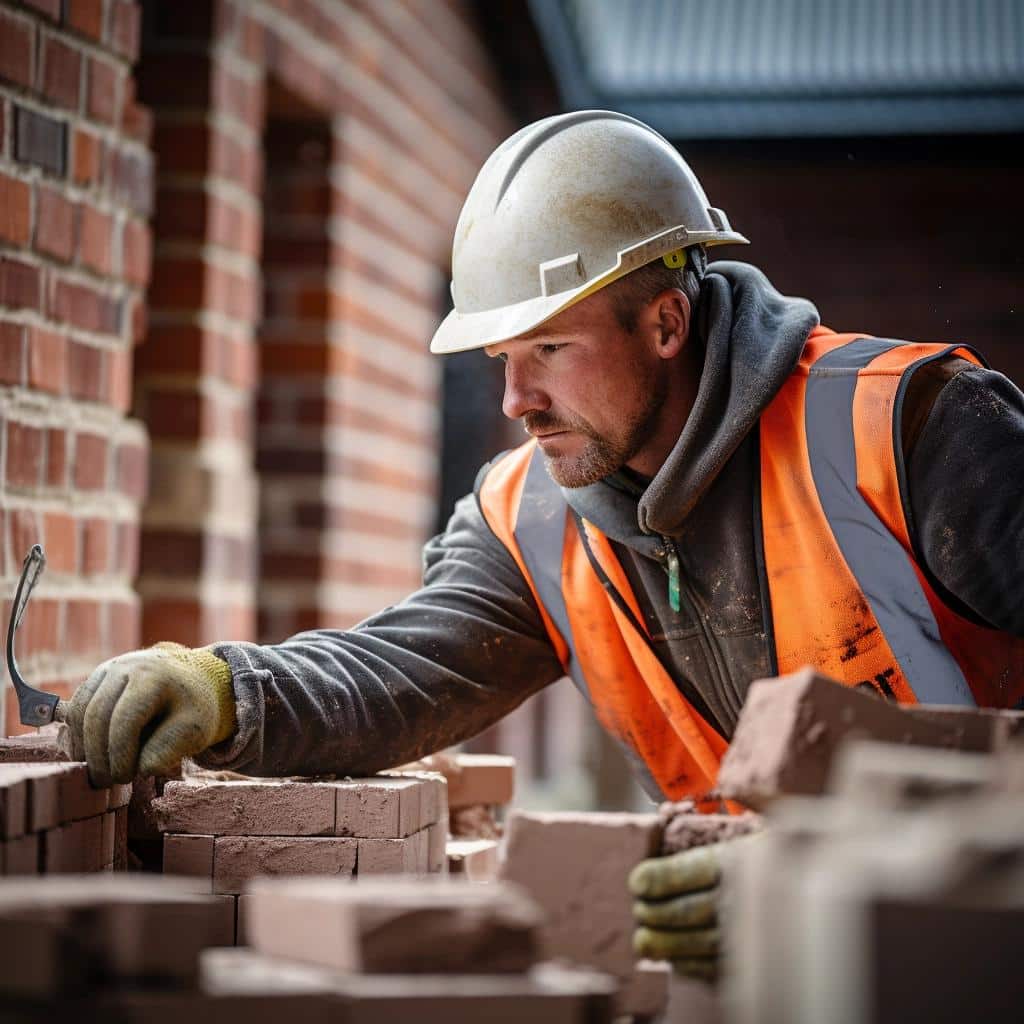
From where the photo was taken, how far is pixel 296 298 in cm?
555

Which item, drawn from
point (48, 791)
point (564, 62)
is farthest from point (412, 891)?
point (564, 62)

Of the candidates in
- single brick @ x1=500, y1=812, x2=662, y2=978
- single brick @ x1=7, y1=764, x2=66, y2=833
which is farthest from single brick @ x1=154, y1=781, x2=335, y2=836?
single brick @ x1=500, y1=812, x2=662, y2=978

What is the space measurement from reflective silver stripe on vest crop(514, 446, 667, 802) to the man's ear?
356mm

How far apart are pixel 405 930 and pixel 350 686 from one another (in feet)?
4.74

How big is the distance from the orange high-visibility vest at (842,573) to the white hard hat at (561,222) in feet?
1.36

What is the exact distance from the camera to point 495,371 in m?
7.87

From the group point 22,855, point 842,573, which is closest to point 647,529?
point 842,573

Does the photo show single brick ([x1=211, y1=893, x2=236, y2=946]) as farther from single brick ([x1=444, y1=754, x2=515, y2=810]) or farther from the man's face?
the man's face

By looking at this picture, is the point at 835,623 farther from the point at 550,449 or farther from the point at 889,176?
the point at 889,176

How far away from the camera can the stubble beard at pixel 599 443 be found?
3.29 metres

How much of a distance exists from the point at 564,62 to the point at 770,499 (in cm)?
527

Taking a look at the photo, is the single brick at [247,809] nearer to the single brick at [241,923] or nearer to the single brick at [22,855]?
the single brick at [241,923]

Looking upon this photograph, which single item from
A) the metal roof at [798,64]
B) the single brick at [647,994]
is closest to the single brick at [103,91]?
the single brick at [647,994]

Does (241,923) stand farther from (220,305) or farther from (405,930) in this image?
(220,305)
